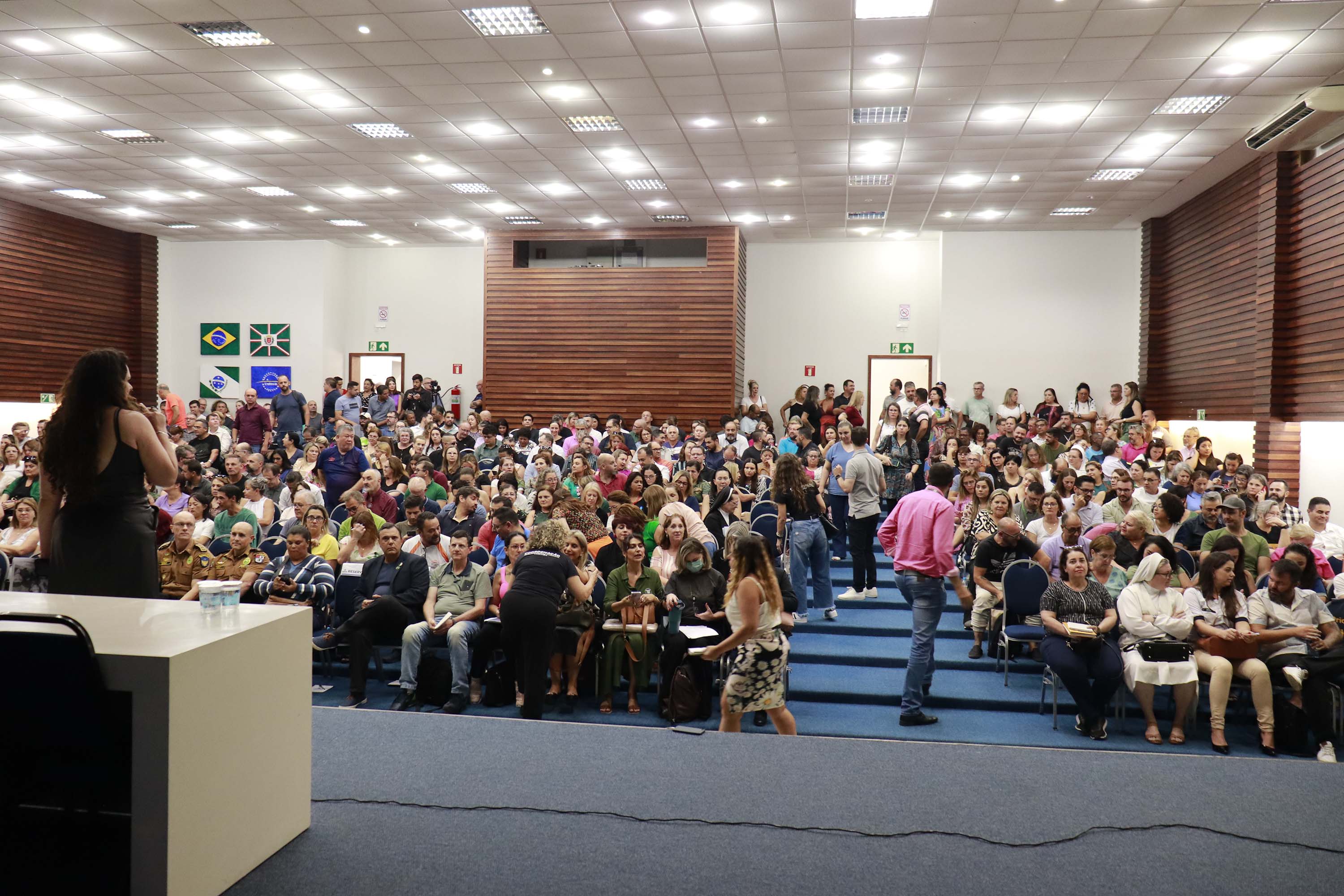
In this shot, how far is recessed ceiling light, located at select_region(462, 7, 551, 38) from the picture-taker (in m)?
7.20

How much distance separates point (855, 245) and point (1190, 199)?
5.46 m

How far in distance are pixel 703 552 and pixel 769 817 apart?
10.7ft

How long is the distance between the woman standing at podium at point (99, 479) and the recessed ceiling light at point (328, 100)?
7478mm

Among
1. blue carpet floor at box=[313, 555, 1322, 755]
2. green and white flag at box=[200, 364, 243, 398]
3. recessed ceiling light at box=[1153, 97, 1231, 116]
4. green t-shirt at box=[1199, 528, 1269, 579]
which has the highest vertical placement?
recessed ceiling light at box=[1153, 97, 1231, 116]

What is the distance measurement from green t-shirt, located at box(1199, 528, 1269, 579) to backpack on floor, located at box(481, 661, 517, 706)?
5139 mm

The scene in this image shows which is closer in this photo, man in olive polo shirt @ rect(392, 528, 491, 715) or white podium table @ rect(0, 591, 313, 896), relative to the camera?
white podium table @ rect(0, 591, 313, 896)

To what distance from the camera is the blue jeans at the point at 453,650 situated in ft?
19.4

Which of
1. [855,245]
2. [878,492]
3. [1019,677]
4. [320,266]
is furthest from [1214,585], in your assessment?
[320,266]

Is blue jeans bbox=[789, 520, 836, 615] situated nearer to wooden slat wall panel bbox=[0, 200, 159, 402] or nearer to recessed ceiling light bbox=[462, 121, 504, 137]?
recessed ceiling light bbox=[462, 121, 504, 137]

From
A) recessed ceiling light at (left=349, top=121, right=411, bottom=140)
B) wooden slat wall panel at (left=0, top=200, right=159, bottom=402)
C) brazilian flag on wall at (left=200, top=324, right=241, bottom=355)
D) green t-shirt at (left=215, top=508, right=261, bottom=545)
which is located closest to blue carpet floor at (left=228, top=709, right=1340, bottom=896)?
green t-shirt at (left=215, top=508, right=261, bottom=545)

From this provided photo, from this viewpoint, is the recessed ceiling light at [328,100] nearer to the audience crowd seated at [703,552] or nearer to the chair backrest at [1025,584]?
the audience crowd seated at [703,552]

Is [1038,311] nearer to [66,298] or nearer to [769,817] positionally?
[769,817]

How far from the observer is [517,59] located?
26.7 ft

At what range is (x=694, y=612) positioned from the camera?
589 centimetres
